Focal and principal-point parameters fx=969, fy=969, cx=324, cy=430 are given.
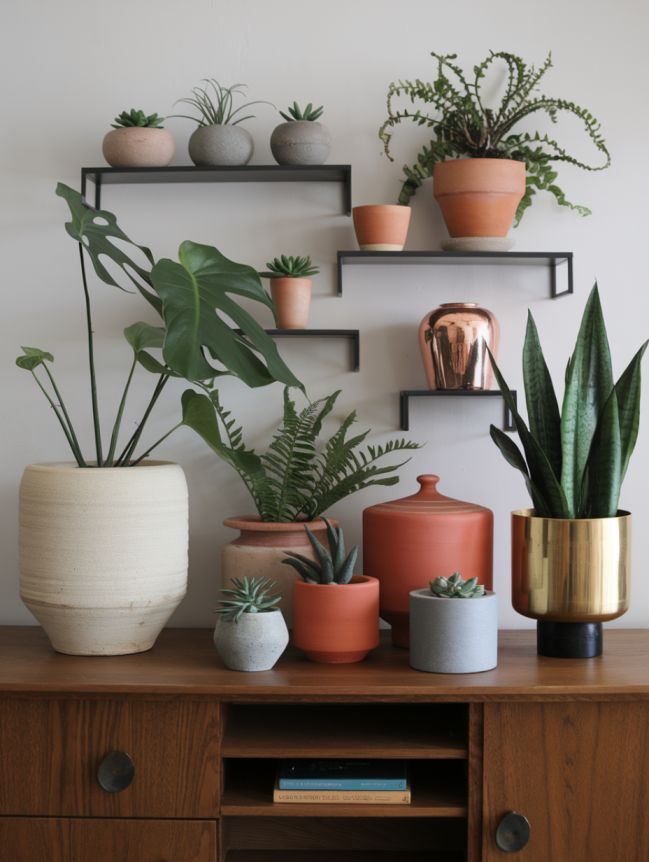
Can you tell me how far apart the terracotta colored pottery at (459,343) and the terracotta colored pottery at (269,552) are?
0.43 metres

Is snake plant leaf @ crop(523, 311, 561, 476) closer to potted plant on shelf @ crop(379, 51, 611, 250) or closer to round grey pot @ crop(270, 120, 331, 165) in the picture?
potted plant on shelf @ crop(379, 51, 611, 250)

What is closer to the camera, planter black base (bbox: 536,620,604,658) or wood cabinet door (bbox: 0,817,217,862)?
wood cabinet door (bbox: 0,817,217,862)

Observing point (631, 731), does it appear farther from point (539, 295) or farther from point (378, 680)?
point (539, 295)

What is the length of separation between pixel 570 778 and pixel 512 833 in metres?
0.14

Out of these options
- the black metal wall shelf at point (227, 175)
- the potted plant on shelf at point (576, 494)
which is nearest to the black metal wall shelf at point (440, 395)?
the potted plant on shelf at point (576, 494)

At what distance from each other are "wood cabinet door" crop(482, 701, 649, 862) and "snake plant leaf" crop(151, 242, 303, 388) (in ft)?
2.41

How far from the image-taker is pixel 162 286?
1.67m

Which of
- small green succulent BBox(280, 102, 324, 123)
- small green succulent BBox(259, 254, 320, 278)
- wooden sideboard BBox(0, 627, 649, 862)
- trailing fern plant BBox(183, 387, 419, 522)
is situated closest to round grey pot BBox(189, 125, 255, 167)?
small green succulent BBox(280, 102, 324, 123)

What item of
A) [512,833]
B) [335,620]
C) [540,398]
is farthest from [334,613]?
[540,398]

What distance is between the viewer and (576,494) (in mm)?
1885

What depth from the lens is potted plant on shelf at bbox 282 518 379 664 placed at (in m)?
1.79

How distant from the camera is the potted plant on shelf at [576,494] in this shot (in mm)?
1812

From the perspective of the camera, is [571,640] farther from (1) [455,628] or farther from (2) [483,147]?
(2) [483,147]

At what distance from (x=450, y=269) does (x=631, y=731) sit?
106 cm
